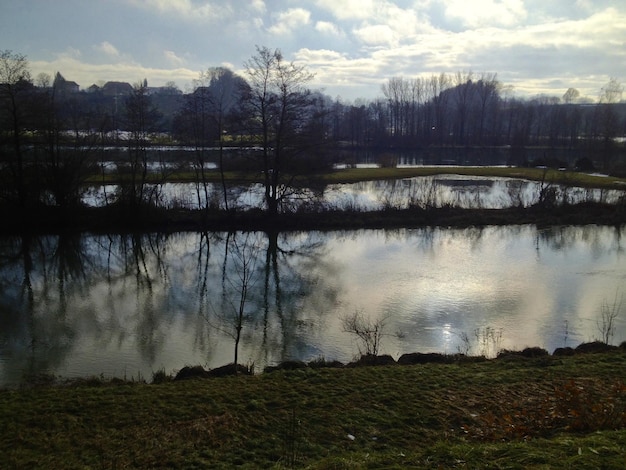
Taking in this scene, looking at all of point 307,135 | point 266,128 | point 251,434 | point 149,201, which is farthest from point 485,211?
point 251,434

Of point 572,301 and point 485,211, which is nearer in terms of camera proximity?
point 572,301

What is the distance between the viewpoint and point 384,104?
10862cm

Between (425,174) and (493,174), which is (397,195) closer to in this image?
A: (425,174)

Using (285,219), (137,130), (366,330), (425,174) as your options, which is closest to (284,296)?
(366,330)

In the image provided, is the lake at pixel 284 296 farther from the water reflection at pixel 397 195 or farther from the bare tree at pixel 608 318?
the water reflection at pixel 397 195

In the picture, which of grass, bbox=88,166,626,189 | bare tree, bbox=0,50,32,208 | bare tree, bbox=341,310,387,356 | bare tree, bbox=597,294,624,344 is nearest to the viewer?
bare tree, bbox=341,310,387,356

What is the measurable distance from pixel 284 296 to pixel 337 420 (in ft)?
28.3

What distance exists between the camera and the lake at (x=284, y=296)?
467 inches

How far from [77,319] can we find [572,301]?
14.3 metres

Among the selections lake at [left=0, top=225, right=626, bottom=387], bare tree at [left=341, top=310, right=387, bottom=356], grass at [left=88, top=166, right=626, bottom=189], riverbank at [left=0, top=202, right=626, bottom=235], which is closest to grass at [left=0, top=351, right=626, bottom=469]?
bare tree at [left=341, top=310, right=387, bottom=356]

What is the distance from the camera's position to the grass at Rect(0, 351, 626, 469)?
5887mm

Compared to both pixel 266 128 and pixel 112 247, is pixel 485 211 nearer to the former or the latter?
pixel 266 128

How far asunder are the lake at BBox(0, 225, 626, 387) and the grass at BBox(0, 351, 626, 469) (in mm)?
2269

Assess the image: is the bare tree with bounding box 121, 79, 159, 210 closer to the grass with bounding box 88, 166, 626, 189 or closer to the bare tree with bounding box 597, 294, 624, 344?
the grass with bounding box 88, 166, 626, 189
